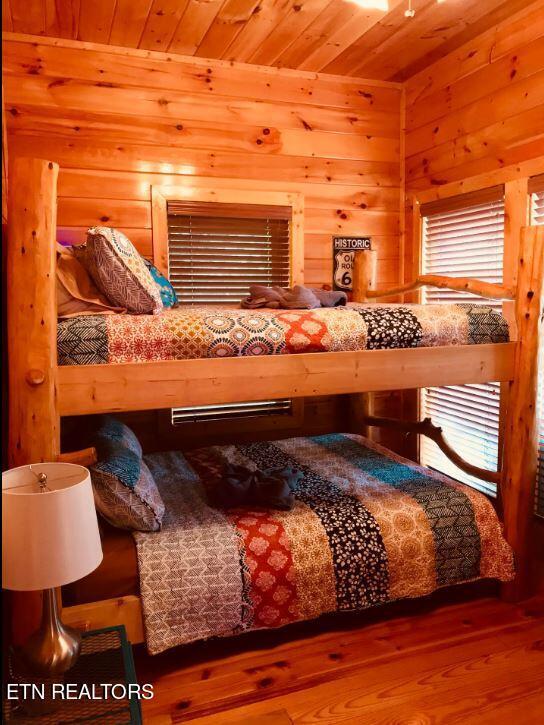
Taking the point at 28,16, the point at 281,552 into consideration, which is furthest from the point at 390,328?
the point at 28,16

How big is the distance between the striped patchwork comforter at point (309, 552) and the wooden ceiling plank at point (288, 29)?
84.5 inches

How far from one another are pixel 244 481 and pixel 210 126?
2059 mm

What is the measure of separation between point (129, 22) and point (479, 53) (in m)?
1.76

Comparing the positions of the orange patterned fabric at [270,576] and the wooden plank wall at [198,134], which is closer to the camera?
the orange patterned fabric at [270,576]

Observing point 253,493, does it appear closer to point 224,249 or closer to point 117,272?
point 117,272

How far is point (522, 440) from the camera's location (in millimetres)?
2342

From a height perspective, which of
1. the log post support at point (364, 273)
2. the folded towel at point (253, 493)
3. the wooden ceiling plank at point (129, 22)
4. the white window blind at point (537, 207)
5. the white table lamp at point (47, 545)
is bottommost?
the folded towel at point (253, 493)

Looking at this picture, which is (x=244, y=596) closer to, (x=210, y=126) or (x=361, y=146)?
(x=210, y=126)

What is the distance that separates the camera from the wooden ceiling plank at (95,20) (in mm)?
2625

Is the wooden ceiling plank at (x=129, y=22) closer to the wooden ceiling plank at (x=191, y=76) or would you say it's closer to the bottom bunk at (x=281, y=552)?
the wooden ceiling plank at (x=191, y=76)

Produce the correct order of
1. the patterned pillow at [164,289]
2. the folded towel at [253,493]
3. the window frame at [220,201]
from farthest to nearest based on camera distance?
the window frame at [220,201]
the patterned pillow at [164,289]
the folded towel at [253,493]

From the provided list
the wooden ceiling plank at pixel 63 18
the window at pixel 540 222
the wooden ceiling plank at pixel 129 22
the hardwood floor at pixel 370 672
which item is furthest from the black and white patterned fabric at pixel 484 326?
the wooden ceiling plank at pixel 63 18

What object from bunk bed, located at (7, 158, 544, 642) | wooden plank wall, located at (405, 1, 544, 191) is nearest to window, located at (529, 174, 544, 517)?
→ wooden plank wall, located at (405, 1, 544, 191)

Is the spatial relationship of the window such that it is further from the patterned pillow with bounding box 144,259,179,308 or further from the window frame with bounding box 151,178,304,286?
A: the patterned pillow with bounding box 144,259,179,308
